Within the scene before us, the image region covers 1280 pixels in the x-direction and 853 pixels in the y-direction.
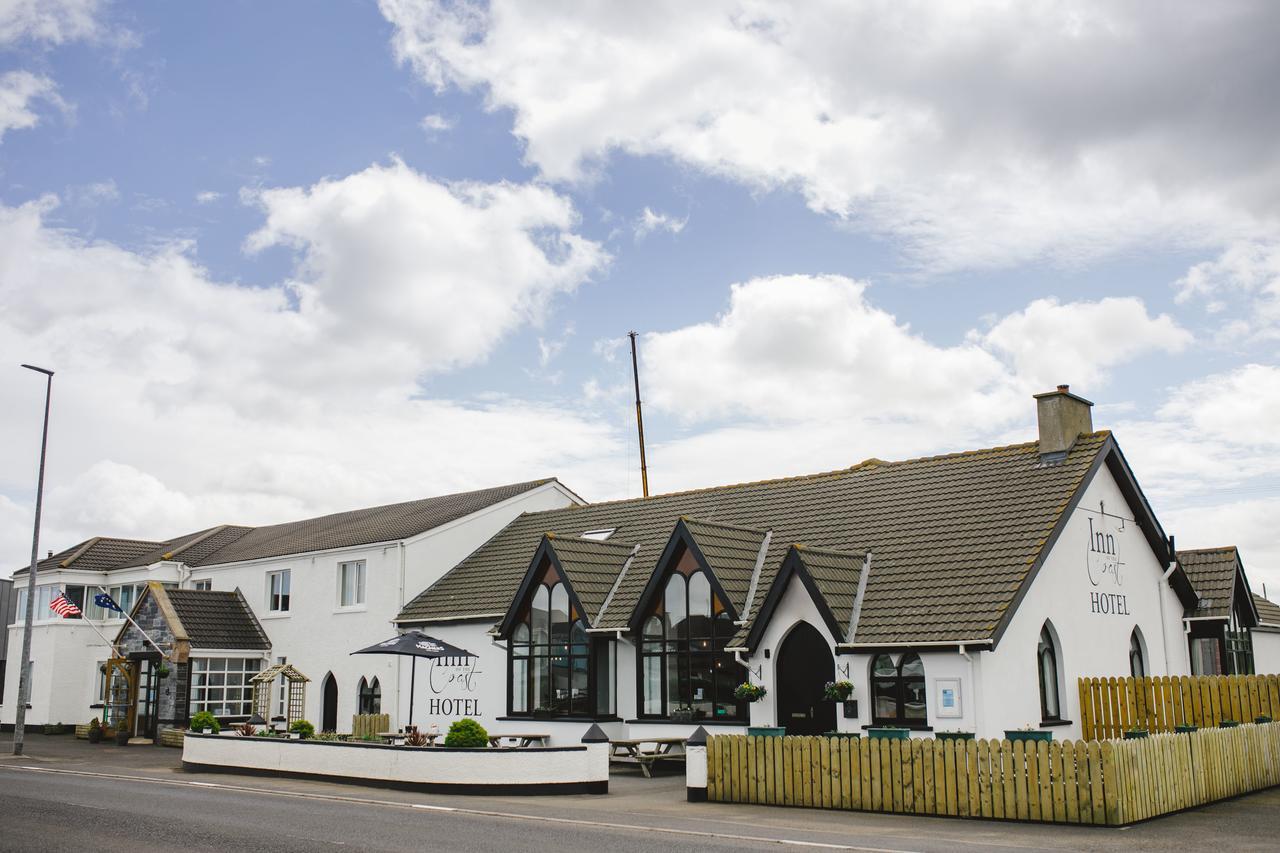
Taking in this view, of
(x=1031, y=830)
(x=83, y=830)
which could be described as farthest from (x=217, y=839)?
(x=1031, y=830)

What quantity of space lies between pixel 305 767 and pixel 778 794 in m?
10.4

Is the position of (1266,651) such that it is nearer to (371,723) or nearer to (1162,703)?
(1162,703)

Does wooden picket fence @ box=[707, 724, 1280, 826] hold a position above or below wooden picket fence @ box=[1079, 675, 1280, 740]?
below

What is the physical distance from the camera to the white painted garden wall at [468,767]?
65.1ft

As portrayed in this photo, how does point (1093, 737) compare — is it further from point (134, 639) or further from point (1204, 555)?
point (134, 639)

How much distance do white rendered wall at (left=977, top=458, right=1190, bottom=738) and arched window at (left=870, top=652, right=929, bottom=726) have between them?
129cm

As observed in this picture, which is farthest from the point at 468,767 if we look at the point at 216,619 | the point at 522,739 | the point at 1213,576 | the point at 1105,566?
the point at 216,619

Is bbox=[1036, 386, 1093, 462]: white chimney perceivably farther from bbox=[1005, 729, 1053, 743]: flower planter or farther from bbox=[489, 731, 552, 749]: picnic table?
bbox=[489, 731, 552, 749]: picnic table

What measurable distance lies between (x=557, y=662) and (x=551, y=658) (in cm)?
22

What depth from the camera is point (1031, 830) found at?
14.9 meters

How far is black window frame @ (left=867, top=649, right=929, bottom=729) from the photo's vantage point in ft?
69.5

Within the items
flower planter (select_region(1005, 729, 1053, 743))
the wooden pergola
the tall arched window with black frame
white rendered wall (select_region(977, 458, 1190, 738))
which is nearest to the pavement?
flower planter (select_region(1005, 729, 1053, 743))

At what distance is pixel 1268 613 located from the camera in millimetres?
39906

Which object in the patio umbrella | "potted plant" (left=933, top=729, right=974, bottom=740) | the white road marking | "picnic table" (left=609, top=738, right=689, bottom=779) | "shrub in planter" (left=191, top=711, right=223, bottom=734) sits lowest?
the white road marking
